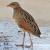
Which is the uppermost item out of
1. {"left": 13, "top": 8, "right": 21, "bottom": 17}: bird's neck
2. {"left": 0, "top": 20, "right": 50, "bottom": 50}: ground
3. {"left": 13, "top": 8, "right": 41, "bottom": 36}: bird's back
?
{"left": 13, "top": 8, "right": 21, "bottom": 17}: bird's neck

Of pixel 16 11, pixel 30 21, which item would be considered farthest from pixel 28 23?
pixel 16 11

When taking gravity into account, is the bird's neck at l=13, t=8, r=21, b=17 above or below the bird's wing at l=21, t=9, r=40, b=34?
above

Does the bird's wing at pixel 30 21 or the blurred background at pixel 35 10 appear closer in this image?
the bird's wing at pixel 30 21

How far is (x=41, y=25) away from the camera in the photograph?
6.46ft

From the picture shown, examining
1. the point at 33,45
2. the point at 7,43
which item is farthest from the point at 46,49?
the point at 7,43

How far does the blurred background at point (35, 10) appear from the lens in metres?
2.00

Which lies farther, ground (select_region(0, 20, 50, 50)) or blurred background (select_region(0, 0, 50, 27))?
blurred background (select_region(0, 0, 50, 27))

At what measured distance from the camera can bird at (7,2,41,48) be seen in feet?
6.22

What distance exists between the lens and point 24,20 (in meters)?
1.93

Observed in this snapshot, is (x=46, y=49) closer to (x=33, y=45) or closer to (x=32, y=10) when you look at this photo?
(x=33, y=45)

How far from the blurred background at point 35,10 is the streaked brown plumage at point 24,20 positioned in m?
0.05

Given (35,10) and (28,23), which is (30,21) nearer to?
(28,23)

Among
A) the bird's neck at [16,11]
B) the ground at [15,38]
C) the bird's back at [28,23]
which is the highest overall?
the bird's neck at [16,11]

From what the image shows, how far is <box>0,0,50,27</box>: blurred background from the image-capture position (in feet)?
6.56
